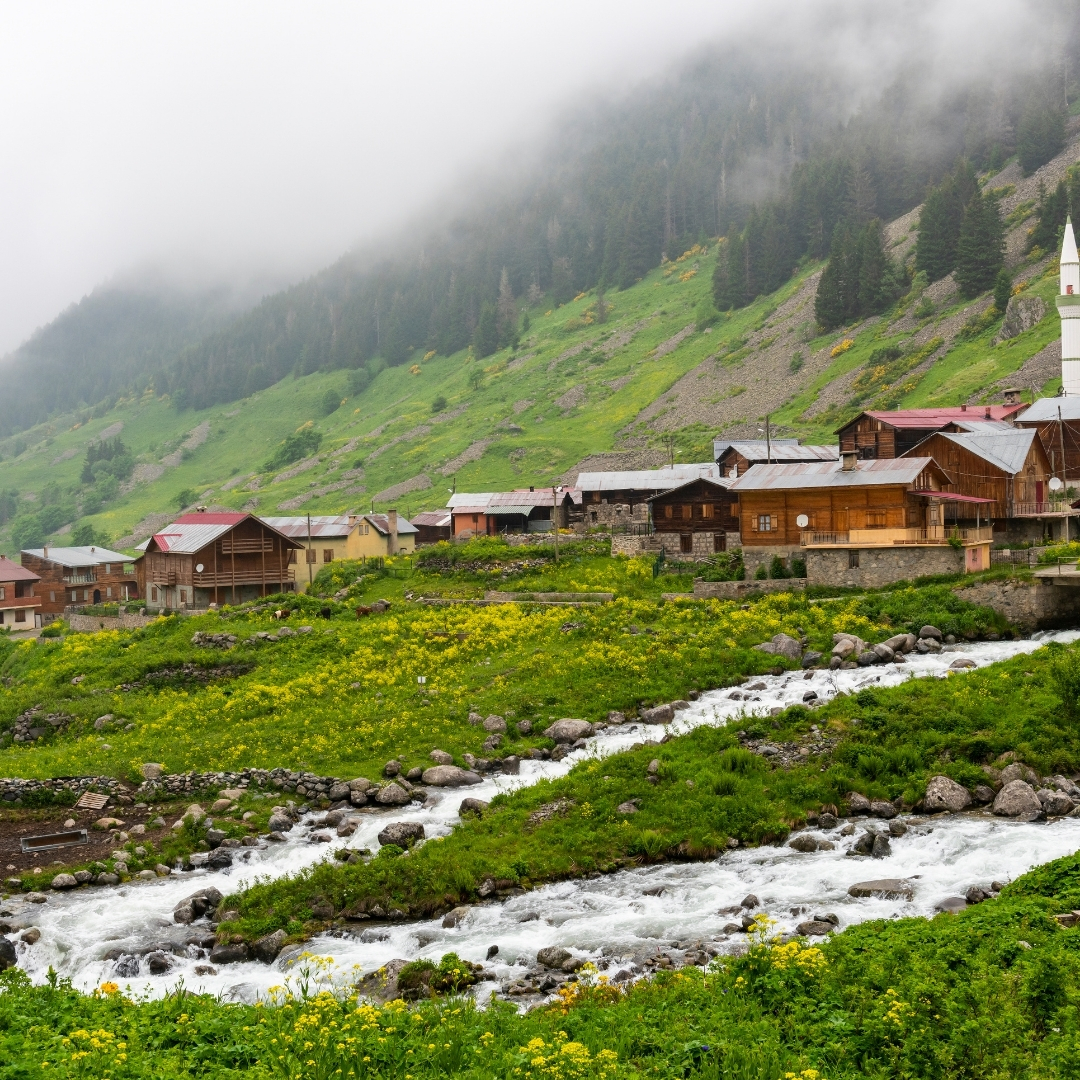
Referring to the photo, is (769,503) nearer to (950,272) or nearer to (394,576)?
(394,576)

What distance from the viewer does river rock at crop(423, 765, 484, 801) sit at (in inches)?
1367

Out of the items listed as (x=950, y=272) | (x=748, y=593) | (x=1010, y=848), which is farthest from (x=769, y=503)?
(x=950, y=272)

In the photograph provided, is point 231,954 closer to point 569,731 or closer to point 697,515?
point 569,731

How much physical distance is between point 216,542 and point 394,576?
14.6 m

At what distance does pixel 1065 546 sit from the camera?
54531 mm

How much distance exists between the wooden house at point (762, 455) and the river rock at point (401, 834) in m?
57.4

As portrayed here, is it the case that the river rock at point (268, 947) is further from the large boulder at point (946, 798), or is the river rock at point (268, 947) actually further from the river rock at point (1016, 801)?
the river rock at point (1016, 801)

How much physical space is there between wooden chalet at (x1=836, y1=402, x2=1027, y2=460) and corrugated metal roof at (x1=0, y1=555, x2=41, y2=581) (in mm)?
73301

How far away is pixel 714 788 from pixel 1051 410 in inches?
2371

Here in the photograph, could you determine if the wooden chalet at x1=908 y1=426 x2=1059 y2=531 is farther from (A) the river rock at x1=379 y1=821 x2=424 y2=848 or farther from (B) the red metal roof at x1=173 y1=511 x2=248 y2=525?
(B) the red metal roof at x1=173 y1=511 x2=248 y2=525

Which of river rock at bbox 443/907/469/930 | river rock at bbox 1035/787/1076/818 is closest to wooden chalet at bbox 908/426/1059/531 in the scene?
river rock at bbox 1035/787/1076/818

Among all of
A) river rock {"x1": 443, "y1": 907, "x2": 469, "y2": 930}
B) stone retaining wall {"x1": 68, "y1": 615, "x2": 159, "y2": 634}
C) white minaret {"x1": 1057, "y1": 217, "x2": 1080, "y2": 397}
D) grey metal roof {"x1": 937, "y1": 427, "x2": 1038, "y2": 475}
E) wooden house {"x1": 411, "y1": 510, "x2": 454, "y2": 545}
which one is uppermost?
white minaret {"x1": 1057, "y1": 217, "x2": 1080, "y2": 397}

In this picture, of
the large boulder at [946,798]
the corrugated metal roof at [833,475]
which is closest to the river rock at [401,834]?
the large boulder at [946,798]

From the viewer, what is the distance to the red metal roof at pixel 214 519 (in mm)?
74875
